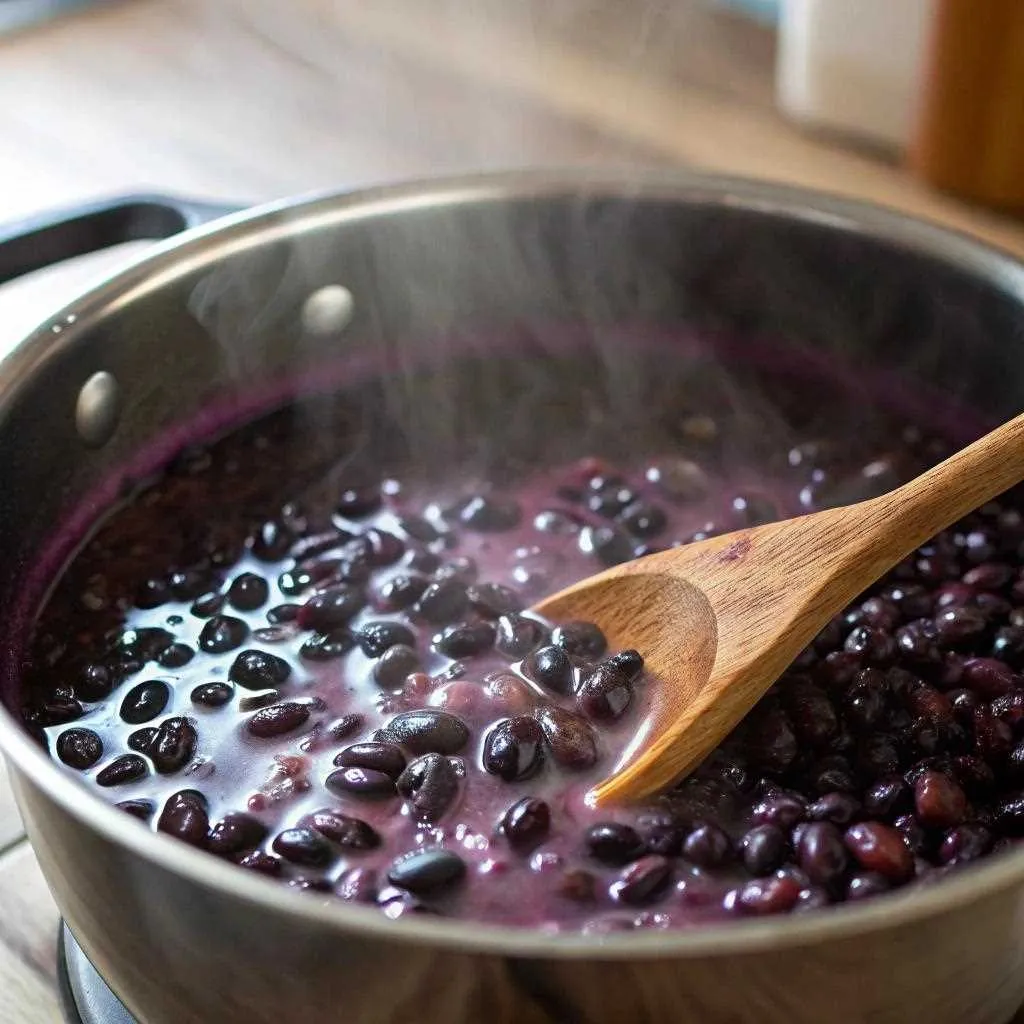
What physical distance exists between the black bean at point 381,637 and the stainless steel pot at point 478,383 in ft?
0.79

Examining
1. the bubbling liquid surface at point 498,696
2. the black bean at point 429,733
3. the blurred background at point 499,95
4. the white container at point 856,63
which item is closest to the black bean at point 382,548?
the bubbling liquid surface at point 498,696

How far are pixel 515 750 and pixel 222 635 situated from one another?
0.27 m

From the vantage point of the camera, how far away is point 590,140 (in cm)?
164

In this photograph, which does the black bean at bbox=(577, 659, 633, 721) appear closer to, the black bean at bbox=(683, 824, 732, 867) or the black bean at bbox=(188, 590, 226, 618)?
the black bean at bbox=(683, 824, 732, 867)

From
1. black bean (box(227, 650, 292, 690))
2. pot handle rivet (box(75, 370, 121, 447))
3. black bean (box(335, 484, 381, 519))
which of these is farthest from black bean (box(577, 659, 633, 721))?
pot handle rivet (box(75, 370, 121, 447))

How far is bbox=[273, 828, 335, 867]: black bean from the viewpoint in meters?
0.77

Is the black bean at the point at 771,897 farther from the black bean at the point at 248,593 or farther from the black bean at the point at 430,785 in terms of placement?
the black bean at the point at 248,593

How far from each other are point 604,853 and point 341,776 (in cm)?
17

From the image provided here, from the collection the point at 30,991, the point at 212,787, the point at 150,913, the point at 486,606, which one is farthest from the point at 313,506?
the point at 150,913

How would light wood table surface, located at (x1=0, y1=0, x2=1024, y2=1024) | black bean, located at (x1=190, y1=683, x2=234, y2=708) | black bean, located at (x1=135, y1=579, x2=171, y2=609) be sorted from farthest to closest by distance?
light wood table surface, located at (x1=0, y1=0, x2=1024, y2=1024)
black bean, located at (x1=135, y1=579, x2=171, y2=609)
black bean, located at (x1=190, y1=683, x2=234, y2=708)

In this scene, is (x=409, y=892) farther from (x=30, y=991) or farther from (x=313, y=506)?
(x=313, y=506)

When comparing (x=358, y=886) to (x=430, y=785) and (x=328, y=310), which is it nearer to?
(x=430, y=785)

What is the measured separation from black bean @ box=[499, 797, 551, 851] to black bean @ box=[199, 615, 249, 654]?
0.95 feet

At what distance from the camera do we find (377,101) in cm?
175
